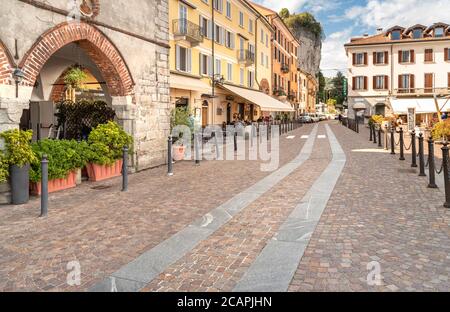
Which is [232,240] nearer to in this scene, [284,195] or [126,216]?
[126,216]

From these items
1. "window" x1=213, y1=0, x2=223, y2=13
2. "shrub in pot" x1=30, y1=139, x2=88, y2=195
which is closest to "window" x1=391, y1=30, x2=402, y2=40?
"window" x1=213, y1=0, x2=223, y2=13

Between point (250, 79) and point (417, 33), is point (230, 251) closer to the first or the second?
point (250, 79)

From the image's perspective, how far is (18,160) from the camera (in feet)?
20.5

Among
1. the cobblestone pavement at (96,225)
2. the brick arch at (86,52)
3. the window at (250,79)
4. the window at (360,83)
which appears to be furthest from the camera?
the window at (360,83)

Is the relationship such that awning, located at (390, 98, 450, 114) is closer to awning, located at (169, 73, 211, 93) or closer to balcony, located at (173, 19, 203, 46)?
awning, located at (169, 73, 211, 93)

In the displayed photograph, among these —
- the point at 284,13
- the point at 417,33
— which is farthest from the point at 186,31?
the point at 284,13

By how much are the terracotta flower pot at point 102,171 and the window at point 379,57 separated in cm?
4283

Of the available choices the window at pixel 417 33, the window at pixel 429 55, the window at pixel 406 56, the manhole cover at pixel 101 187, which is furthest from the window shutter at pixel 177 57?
the window at pixel 429 55

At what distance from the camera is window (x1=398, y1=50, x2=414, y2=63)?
→ 43.5 metres

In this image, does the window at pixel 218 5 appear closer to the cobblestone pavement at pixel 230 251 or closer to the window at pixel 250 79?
the window at pixel 250 79

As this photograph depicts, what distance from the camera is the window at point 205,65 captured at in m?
22.4

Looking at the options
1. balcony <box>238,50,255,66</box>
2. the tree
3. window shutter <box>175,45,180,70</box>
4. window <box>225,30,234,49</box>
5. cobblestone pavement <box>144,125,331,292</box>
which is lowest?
cobblestone pavement <box>144,125,331,292</box>

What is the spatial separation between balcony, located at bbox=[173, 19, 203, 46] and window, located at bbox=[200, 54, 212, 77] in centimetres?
185

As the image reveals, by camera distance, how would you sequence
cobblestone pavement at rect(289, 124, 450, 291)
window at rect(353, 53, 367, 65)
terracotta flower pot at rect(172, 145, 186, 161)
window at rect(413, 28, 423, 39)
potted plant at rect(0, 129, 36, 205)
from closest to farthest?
1. cobblestone pavement at rect(289, 124, 450, 291)
2. potted plant at rect(0, 129, 36, 205)
3. terracotta flower pot at rect(172, 145, 186, 161)
4. window at rect(413, 28, 423, 39)
5. window at rect(353, 53, 367, 65)
